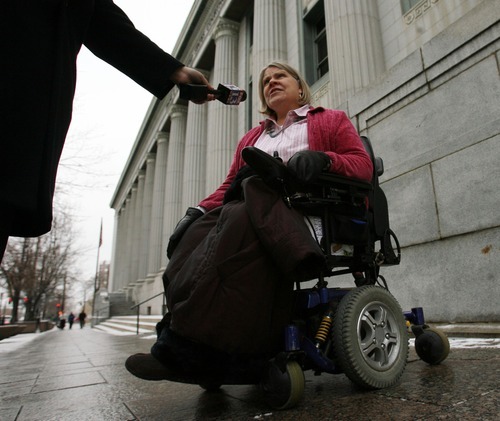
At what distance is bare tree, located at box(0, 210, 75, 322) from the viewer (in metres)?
23.9

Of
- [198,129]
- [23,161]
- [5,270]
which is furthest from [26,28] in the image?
[5,270]

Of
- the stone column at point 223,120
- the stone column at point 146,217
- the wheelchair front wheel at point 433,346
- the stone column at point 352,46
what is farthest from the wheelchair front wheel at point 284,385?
the stone column at point 146,217

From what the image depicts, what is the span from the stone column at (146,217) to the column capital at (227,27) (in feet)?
53.3

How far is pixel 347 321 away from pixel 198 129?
19069 millimetres

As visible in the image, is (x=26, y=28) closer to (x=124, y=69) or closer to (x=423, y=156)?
(x=124, y=69)

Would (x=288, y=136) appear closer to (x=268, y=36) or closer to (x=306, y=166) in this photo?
(x=306, y=166)

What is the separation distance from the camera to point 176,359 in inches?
61.9

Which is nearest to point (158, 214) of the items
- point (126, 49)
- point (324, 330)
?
point (126, 49)

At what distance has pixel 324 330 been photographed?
1.71 m

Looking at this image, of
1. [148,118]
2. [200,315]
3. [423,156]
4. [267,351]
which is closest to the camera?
[200,315]

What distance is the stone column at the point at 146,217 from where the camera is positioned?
28.8m

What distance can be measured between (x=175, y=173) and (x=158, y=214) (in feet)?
14.1

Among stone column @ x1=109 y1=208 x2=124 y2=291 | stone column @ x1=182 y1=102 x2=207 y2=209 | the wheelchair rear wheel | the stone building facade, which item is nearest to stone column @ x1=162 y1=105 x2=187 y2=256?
stone column @ x1=182 y1=102 x2=207 y2=209

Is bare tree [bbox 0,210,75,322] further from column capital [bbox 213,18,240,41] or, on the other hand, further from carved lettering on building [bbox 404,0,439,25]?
carved lettering on building [bbox 404,0,439,25]
